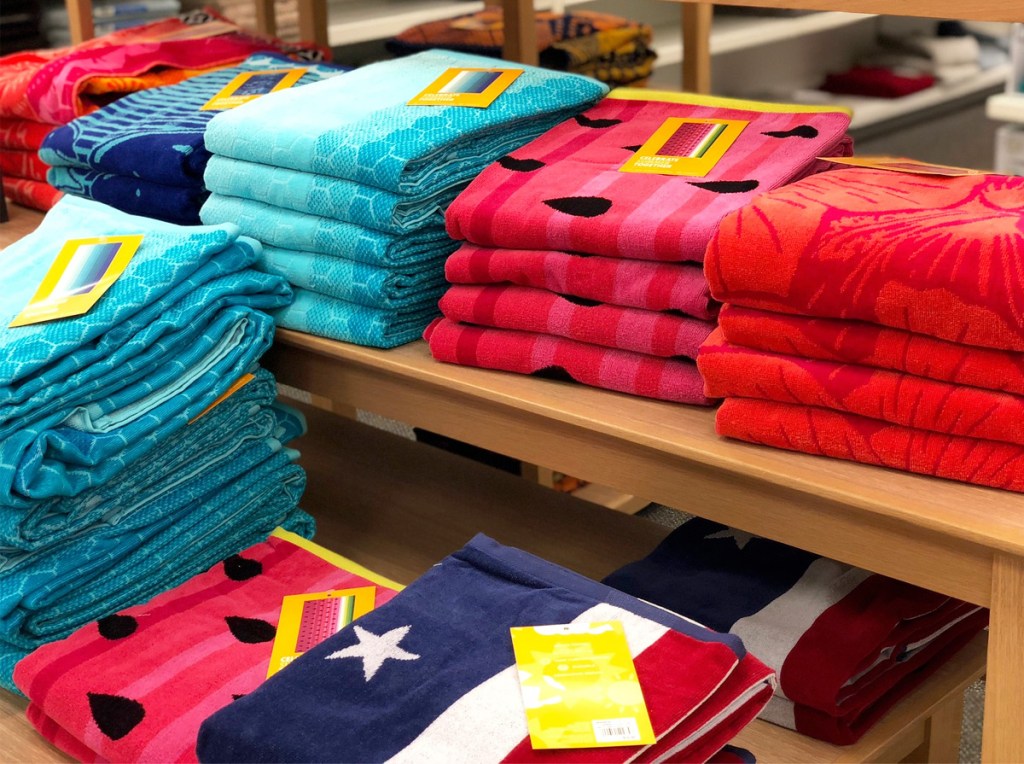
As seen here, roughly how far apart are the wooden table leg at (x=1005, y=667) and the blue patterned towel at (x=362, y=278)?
2.07ft

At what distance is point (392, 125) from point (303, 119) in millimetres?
115

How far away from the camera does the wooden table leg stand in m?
0.90

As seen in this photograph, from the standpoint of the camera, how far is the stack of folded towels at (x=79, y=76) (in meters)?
1.75

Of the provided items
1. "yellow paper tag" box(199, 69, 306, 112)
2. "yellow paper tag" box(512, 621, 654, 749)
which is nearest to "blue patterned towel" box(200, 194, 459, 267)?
"yellow paper tag" box(199, 69, 306, 112)

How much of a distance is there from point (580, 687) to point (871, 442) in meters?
0.30

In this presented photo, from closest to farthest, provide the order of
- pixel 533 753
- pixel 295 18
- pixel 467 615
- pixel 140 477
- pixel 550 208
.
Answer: pixel 533 753 < pixel 467 615 < pixel 550 208 < pixel 140 477 < pixel 295 18

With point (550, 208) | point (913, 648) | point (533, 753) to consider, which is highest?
point (550, 208)

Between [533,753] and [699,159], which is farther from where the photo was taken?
[699,159]

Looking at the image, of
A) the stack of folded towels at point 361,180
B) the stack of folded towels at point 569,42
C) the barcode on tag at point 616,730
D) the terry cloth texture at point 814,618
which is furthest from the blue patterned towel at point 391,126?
the stack of folded towels at point 569,42

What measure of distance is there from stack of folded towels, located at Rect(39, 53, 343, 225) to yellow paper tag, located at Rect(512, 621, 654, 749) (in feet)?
2.65

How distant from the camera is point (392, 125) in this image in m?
1.25

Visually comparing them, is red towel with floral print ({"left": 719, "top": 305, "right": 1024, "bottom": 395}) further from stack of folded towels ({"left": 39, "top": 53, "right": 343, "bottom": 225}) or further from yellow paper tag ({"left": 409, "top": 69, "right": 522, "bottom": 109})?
stack of folded towels ({"left": 39, "top": 53, "right": 343, "bottom": 225})

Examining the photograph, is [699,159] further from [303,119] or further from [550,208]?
[303,119]

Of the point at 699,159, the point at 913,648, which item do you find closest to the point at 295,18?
the point at 699,159
